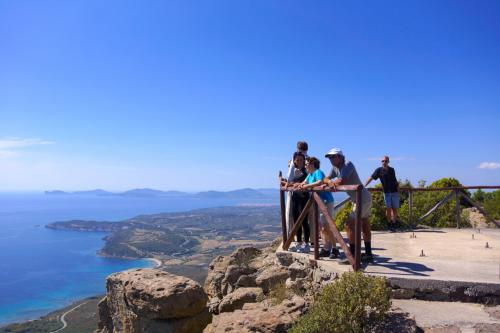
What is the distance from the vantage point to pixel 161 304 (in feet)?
19.3

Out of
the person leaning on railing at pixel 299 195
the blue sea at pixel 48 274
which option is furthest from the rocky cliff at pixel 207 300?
the blue sea at pixel 48 274

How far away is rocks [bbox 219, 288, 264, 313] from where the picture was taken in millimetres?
6723

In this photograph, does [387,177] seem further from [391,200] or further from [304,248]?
[304,248]

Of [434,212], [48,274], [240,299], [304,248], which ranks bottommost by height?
[48,274]

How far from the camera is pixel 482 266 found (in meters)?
6.19

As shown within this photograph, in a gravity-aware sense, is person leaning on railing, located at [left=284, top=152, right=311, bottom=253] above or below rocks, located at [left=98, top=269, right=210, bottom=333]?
above

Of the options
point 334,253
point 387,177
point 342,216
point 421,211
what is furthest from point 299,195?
point 421,211

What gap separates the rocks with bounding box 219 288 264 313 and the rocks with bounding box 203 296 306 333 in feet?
4.45

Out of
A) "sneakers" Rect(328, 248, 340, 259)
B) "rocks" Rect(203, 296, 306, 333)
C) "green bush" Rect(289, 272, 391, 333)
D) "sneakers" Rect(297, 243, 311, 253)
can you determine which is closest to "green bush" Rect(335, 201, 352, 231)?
"sneakers" Rect(297, 243, 311, 253)

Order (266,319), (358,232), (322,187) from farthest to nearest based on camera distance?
(322,187)
(358,232)
(266,319)

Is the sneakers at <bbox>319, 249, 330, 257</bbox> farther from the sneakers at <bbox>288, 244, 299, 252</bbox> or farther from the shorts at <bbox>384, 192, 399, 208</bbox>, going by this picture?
the shorts at <bbox>384, 192, 399, 208</bbox>

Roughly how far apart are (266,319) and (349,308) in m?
1.15

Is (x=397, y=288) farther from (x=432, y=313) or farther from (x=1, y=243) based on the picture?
(x=1, y=243)

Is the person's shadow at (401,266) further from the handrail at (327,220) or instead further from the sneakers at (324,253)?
the sneakers at (324,253)
